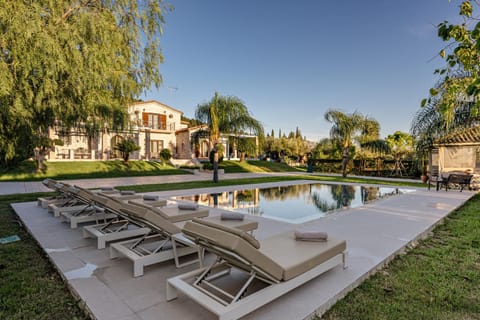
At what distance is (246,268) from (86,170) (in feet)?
68.5

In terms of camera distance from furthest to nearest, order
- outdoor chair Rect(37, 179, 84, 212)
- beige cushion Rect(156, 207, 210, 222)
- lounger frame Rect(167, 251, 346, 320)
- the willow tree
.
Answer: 1. outdoor chair Rect(37, 179, 84, 212)
2. beige cushion Rect(156, 207, 210, 222)
3. the willow tree
4. lounger frame Rect(167, 251, 346, 320)

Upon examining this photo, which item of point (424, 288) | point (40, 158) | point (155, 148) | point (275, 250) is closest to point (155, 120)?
point (155, 148)

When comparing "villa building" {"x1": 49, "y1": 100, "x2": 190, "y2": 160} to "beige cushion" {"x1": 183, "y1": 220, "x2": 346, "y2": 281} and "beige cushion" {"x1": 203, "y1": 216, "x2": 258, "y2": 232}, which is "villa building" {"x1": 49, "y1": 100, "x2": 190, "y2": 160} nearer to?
"beige cushion" {"x1": 203, "y1": 216, "x2": 258, "y2": 232}

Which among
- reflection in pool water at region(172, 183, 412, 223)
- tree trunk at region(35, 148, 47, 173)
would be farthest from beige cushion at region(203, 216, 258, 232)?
tree trunk at region(35, 148, 47, 173)

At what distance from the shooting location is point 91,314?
2.66 meters

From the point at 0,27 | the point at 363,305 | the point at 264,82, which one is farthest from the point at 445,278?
the point at 264,82

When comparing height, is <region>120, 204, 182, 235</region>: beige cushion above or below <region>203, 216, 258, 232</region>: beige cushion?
above

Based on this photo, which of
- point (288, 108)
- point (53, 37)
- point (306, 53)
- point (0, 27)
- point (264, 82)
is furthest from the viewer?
point (288, 108)

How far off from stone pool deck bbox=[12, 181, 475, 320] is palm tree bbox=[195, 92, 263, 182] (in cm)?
1075

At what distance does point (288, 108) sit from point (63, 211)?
2400 cm

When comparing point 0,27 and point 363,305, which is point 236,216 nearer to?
point 363,305

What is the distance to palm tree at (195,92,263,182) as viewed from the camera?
16.8m

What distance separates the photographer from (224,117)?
55.4 feet

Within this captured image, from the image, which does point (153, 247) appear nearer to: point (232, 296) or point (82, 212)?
point (232, 296)
